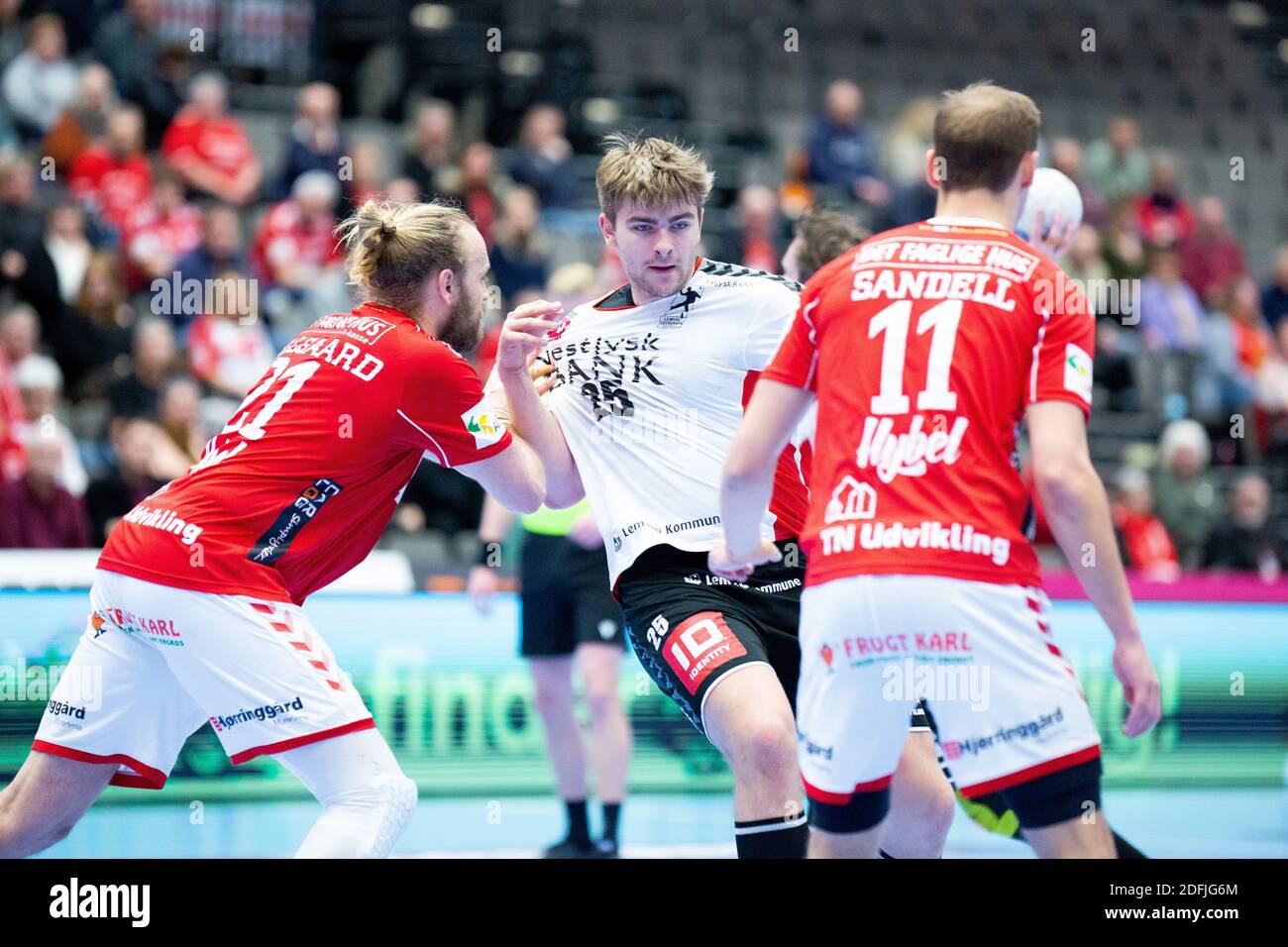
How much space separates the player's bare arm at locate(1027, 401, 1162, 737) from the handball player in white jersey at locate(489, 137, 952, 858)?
1320 millimetres

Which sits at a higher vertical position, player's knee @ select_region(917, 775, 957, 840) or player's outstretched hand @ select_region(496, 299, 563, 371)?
player's outstretched hand @ select_region(496, 299, 563, 371)

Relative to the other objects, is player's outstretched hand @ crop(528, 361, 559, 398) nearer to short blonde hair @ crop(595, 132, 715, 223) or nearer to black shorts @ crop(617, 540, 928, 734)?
short blonde hair @ crop(595, 132, 715, 223)

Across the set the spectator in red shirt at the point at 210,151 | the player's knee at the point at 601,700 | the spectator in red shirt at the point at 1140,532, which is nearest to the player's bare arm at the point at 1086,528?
the player's knee at the point at 601,700

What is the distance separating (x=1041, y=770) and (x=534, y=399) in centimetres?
214

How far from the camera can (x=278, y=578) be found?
4.63 m

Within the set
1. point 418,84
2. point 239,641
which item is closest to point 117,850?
point 239,641

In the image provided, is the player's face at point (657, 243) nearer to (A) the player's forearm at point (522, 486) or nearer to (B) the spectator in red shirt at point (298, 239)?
(A) the player's forearm at point (522, 486)

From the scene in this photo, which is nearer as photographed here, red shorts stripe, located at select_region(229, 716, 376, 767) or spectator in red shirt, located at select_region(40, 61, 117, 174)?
red shorts stripe, located at select_region(229, 716, 376, 767)

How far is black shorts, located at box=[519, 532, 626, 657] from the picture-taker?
26.2 feet

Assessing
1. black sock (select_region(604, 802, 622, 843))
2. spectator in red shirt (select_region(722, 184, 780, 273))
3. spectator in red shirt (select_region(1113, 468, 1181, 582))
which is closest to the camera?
black sock (select_region(604, 802, 622, 843))

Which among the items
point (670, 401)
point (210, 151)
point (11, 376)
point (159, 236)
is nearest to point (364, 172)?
point (210, 151)

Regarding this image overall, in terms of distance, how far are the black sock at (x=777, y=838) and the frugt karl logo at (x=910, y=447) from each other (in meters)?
1.26

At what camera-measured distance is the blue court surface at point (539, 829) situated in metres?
7.61

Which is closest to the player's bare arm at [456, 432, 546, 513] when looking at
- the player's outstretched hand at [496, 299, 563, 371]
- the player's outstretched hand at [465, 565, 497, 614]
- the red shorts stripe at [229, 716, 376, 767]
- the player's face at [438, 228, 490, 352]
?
the player's outstretched hand at [496, 299, 563, 371]
